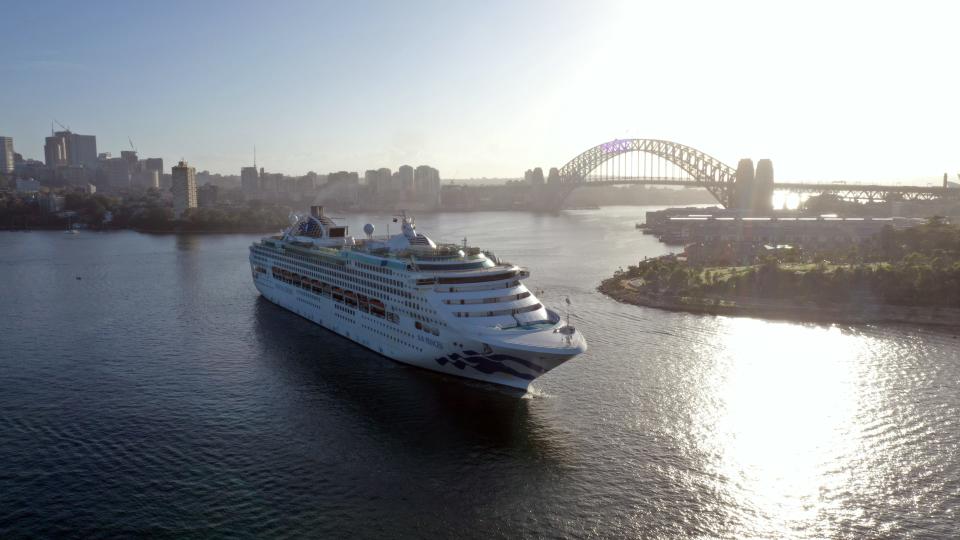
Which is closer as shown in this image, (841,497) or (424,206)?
(841,497)

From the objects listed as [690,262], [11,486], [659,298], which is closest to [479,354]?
[11,486]

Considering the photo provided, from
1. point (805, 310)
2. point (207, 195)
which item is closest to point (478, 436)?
point (805, 310)

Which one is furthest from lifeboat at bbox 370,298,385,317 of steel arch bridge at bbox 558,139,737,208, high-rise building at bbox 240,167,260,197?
high-rise building at bbox 240,167,260,197

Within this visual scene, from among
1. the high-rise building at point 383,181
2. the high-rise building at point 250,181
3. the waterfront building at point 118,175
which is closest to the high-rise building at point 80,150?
the waterfront building at point 118,175

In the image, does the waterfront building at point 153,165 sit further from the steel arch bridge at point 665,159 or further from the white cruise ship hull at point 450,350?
the white cruise ship hull at point 450,350

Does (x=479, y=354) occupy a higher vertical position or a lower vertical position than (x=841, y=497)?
higher

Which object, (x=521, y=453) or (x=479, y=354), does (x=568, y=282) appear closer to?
(x=479, y=354)

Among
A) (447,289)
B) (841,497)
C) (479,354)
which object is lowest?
(841,497)
